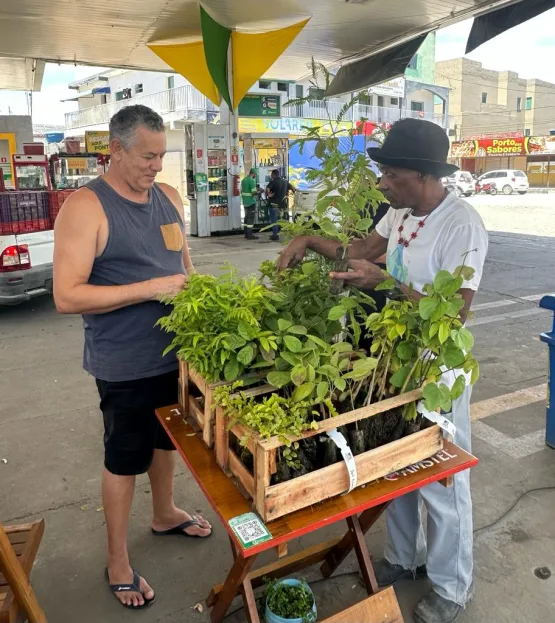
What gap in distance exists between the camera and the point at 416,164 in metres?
1.91

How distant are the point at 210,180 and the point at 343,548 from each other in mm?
11509

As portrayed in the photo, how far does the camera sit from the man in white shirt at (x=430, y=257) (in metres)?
1.91

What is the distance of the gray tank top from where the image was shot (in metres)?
2.03

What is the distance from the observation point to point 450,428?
172 centimetres

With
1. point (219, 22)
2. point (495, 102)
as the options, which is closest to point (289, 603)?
point (219, 22)

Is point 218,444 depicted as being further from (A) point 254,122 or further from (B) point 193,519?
(A) point 254,122

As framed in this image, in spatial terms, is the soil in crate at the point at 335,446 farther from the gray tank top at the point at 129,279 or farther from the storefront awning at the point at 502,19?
the storefront awning at the point at 502,19

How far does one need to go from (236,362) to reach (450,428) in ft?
2.34

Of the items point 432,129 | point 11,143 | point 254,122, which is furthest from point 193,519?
point 254,122

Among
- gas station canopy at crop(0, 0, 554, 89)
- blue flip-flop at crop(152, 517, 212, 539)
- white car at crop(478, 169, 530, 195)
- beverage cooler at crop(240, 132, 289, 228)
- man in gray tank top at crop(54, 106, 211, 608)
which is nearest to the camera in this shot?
man in gray tank top at crop(54, 106, 211, 608)

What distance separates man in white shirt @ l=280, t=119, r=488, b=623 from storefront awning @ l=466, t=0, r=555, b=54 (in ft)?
12.9

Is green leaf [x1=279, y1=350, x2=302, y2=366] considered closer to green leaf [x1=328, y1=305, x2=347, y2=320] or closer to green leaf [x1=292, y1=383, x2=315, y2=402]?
green leaf [x1=292, y1=383, x2=315, y2=402]

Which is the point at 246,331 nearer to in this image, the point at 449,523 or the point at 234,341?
the point at 234,341

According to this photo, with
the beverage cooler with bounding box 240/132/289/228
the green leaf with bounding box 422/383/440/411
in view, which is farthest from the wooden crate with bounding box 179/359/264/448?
the beverage cooler with bounding box 240/132/289/228
